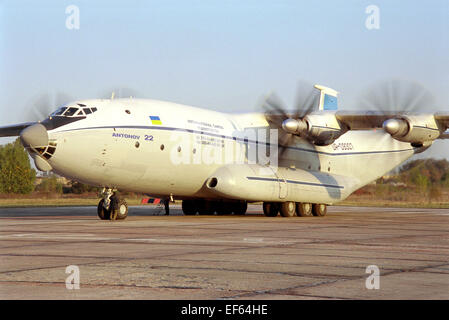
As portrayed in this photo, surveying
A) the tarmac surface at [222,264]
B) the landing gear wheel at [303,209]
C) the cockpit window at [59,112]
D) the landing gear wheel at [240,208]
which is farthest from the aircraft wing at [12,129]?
the landing gear wheel at [303,209]

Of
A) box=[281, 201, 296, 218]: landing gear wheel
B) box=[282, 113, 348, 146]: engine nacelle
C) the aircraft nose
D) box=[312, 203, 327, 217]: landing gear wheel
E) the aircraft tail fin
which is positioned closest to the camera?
the aircraft nose

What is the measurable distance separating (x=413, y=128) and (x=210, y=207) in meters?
9.24

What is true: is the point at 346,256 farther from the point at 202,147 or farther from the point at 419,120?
the point at 419,120

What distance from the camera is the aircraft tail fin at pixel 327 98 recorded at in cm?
3175

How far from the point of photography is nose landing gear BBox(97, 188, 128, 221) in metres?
21.9

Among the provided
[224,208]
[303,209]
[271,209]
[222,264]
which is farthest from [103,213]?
[222,264]

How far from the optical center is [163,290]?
743 centimetres

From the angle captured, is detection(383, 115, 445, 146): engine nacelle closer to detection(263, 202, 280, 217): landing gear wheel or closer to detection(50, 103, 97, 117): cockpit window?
detection(263, 202, 280, 217): landing gear wheel

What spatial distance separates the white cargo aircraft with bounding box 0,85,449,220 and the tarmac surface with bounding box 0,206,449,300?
4.22m

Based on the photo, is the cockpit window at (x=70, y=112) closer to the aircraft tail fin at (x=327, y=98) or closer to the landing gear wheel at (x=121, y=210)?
the landing gear wheel at (x=121, y=210)

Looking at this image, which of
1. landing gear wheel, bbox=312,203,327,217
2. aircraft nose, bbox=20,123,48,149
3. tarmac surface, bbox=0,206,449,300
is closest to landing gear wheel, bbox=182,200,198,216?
landing gear wheel, bbox=312,203,327,217

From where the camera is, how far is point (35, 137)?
63.7 ft

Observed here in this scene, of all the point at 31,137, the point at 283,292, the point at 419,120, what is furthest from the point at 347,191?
the point at 283,292
